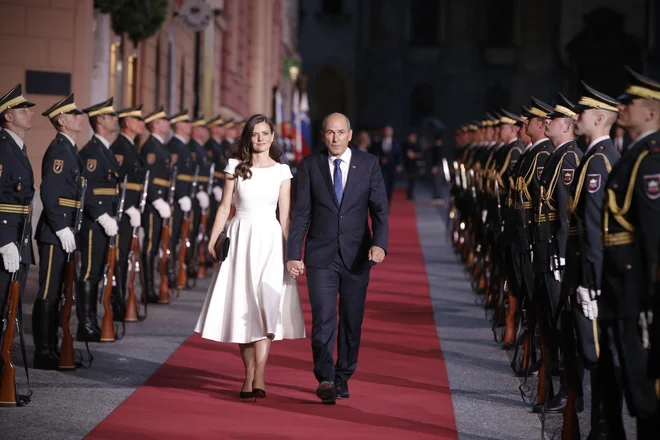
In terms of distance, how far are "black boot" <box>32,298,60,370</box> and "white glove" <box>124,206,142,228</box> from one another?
9.86 feet

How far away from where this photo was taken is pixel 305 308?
615 inches

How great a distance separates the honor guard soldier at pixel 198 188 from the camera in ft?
60.1

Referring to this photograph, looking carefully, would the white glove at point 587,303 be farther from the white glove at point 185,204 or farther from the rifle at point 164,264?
the white glove at point 185,204

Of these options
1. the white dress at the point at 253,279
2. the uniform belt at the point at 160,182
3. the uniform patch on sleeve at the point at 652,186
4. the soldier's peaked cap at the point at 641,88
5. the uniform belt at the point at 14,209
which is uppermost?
the soldier's peaked cap at the point at 641,88

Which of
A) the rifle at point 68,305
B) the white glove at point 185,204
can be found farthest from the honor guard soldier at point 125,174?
the rifle at point 68,305

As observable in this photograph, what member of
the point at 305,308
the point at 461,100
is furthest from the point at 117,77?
the point at 461,100

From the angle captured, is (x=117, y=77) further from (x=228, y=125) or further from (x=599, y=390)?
(x=599, y=390)

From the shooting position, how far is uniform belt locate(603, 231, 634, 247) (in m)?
6.92

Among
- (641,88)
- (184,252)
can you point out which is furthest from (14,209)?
(184,252)

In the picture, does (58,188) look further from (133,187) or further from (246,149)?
(133,187)

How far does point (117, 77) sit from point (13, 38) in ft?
12.0

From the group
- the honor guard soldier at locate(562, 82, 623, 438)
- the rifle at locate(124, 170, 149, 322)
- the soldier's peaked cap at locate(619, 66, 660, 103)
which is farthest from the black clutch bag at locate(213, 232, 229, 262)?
the rifle at locate(124, 170, 149, 322)

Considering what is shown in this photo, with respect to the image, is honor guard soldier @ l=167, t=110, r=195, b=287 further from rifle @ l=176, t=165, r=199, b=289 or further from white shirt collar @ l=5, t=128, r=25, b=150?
white shirt collar @ l=5, t=128, r=25, b=150

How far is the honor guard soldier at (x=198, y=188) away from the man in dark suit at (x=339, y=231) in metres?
7.97
